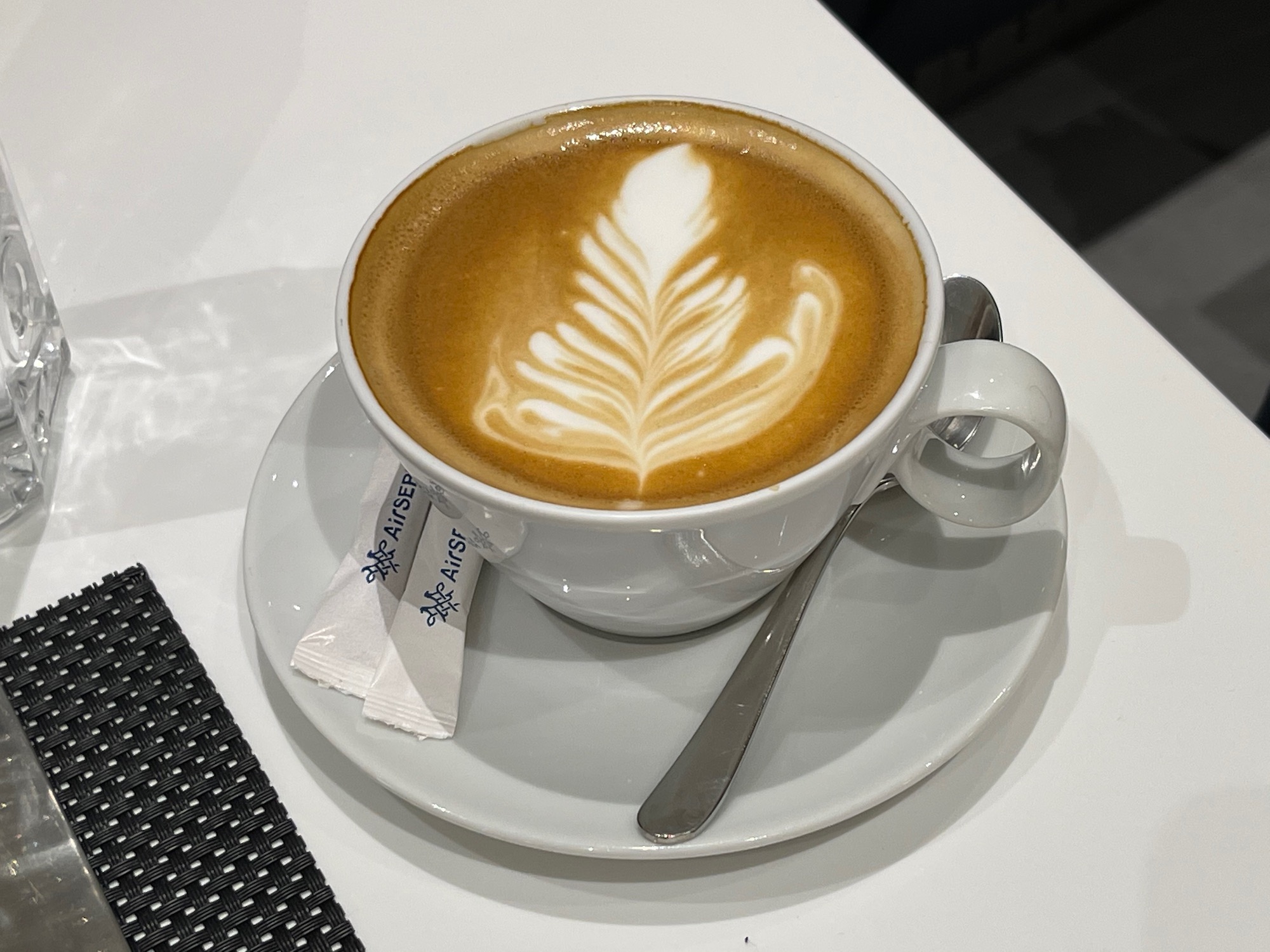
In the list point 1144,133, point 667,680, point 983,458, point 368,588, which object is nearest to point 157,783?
point 368,588

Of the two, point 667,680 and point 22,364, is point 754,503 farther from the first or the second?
point 22,364

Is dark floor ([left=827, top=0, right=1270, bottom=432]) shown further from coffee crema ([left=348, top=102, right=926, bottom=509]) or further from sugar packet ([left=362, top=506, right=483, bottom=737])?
sugar packet ([left=362, top=506, right=483, bottom=737])

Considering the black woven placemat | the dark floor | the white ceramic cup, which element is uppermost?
the white ceramic cup

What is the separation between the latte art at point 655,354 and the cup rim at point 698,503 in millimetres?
61

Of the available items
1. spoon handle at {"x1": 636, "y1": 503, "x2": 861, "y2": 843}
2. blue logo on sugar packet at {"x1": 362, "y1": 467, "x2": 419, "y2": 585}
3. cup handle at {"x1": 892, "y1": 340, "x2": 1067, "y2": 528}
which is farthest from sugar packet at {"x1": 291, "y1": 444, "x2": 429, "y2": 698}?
cup handle at {"x1": 892, "y1": 340, "x2": 1067, "y2": 528}

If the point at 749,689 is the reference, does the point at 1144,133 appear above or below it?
below

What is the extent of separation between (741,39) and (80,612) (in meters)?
0.80

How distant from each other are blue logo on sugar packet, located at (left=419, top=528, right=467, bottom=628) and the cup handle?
0.92 ft

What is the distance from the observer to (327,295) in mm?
1022

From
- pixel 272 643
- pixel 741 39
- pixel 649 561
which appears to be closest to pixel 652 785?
pixel 649 561

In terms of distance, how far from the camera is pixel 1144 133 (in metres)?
2.39

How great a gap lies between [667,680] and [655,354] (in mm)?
200

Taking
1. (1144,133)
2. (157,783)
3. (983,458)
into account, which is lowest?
(1144,133)

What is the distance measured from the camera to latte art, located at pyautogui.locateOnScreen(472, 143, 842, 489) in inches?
27.9
